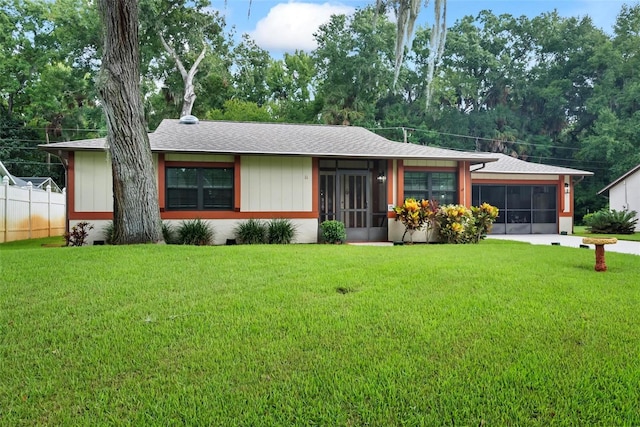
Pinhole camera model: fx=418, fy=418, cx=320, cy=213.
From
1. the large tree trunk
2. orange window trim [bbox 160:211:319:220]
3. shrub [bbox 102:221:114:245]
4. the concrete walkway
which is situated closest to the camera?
the large tree trunk

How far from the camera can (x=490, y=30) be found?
110ft

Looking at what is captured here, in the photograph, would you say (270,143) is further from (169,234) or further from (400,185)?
(400,185)

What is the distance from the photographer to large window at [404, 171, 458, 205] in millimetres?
12227

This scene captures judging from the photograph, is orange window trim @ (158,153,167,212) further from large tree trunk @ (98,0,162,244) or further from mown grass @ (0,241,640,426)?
mown grass @ (0,241,640,426)

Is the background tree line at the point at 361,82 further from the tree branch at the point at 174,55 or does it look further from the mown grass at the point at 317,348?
the mown grass at the point at 317,348

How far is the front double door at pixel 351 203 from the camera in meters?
11.9

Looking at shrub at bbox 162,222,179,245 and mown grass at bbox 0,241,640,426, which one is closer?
mown grass at bbox 0,241,640,426

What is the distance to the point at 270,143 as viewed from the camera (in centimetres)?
1180

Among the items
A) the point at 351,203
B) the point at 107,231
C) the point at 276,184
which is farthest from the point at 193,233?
the point at 351,203

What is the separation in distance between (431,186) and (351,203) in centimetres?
245

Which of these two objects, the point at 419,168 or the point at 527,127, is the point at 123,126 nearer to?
the point at 419,168

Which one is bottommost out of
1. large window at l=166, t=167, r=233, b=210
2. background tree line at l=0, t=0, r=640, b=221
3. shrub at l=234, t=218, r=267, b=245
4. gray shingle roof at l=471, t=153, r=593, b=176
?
shrub at l=234, t=218, r=267, b=245

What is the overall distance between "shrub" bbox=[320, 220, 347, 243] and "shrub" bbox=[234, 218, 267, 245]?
5.14 feet

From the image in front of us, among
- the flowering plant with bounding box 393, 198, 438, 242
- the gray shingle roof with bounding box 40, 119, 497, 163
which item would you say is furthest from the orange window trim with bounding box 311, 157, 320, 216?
the flowering plant with bounding box 393, 198, 438, 242
